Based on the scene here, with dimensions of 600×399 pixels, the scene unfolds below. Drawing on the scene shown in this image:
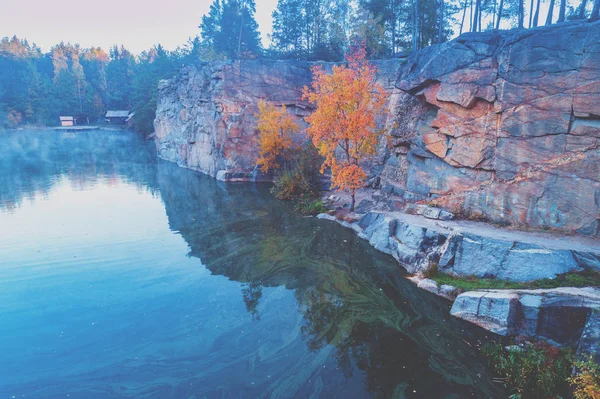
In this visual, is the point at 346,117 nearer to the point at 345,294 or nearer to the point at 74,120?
the point at 345,294

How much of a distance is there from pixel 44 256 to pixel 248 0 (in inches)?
1794

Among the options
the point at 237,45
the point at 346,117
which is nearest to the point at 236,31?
the point at 237,45

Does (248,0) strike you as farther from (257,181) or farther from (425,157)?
(425,157)

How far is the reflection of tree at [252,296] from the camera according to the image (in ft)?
35.6

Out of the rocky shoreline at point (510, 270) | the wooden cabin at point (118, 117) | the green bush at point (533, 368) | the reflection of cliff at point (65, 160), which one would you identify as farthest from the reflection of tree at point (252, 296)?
the wooden cabin at point (118, 117)

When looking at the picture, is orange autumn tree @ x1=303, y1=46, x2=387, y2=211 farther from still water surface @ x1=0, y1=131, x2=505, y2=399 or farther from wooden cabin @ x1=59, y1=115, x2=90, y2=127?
wooden cabin @ x1=59, y1=115, x2=90, y2=127

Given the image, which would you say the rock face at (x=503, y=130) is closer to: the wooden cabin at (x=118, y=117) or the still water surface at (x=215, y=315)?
the still water surface at (x=215, y=315)

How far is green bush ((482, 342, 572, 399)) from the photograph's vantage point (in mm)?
7320

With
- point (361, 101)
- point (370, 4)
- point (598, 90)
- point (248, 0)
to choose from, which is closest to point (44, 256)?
point (361, 101)

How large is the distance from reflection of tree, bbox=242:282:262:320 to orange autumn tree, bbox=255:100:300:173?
16928 mm

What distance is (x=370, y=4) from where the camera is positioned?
31.7 meters

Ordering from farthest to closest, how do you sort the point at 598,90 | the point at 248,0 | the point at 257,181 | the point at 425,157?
1. the point at 248,0
2. the point at 257,181
3. the point at 425,157
4. the point at 598,90

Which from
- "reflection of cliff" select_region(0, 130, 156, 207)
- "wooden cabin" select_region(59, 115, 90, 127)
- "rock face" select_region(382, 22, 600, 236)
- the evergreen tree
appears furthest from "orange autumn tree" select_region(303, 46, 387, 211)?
"wooden cabin" select_region(59, 115, 90, 127)

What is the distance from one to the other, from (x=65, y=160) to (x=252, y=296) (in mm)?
42115
